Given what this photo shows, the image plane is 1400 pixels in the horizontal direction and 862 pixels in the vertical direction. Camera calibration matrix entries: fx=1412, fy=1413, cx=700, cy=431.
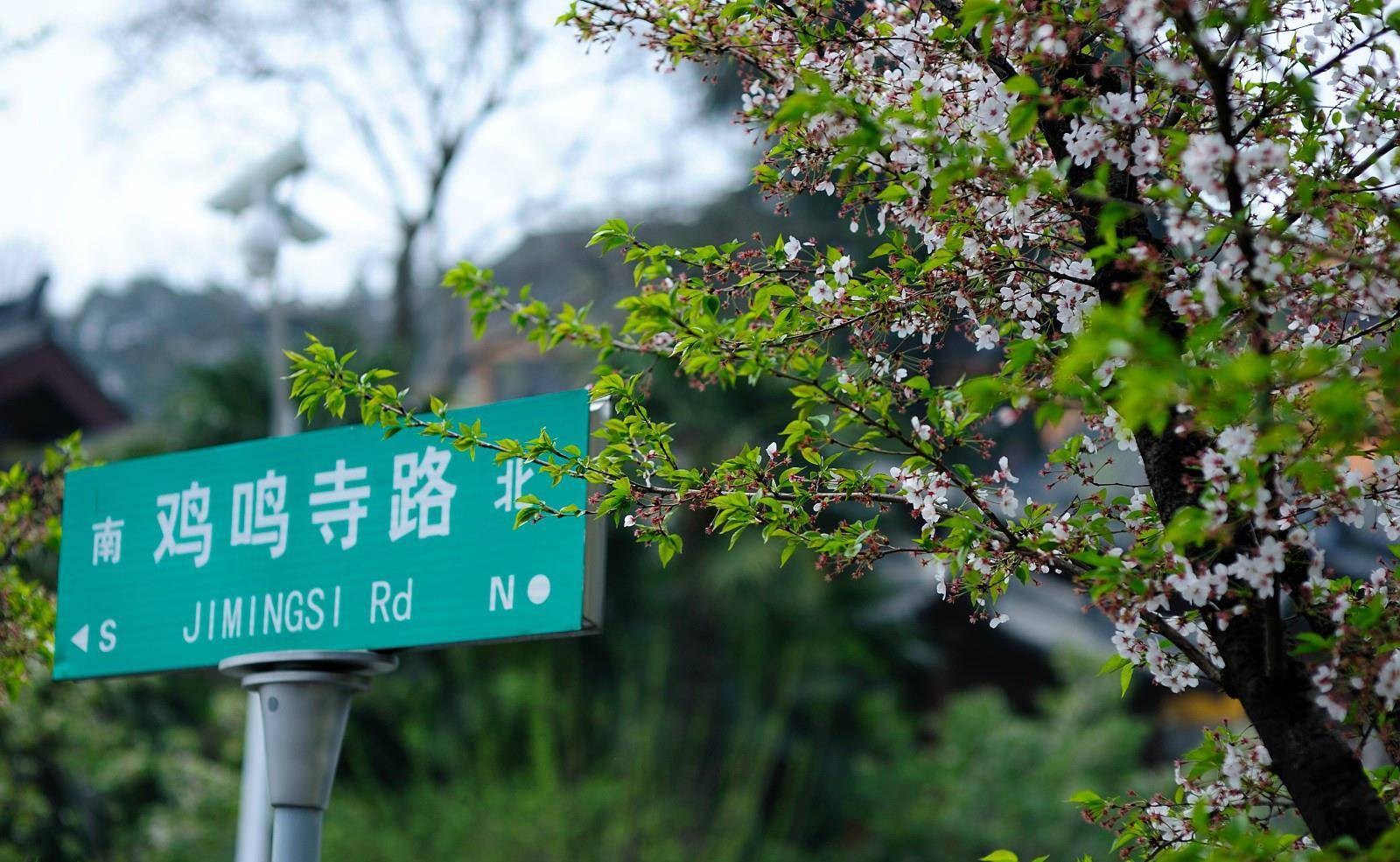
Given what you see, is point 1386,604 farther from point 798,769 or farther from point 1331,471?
point 798,769

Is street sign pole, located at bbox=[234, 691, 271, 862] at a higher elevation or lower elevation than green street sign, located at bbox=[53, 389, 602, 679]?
lower

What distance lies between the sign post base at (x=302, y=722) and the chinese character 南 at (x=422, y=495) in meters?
0.31

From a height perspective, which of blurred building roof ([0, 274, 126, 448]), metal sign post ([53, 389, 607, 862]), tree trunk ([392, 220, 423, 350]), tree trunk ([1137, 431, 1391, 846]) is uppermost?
tree trunk ([392, 220, 423, 350])

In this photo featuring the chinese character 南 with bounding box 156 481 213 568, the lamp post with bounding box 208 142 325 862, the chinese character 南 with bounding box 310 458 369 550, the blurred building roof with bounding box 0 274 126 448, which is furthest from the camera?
the blurred building roof with bounding box 0 274 126 448

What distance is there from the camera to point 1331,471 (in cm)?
209

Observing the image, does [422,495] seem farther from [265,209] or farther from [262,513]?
[265,209]

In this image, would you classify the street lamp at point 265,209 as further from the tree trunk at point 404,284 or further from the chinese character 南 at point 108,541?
the tree trunk at point 404,284

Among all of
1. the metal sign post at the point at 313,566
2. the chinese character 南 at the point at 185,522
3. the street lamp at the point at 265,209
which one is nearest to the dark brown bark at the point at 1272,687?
the metal sign post at the point at 313,566

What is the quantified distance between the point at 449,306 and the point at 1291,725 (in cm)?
1370

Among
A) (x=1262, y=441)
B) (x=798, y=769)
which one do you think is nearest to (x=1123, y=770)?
(x=798, y=769)

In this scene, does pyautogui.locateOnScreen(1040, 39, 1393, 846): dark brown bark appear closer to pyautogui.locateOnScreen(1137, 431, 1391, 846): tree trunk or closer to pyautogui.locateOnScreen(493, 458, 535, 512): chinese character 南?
pyautogui.locateOnScreen(1137, 431, 1391, 846): tree trunk

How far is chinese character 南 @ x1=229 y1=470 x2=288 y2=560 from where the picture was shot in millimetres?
3463

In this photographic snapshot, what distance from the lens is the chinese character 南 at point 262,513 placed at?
3.46m

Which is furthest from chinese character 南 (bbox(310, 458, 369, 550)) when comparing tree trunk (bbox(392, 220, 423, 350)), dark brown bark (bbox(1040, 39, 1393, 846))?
tree trunk (bbox(392, 220, 423, 350))
